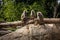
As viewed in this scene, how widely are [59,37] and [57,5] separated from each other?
12333 millimetres

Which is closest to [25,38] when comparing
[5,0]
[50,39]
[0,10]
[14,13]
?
[50,39]

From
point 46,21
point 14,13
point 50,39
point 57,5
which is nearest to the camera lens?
point 46,21

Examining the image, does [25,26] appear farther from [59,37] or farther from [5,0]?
[5,0]

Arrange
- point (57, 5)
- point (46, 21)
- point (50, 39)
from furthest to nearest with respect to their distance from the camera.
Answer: point (57, 5), point (50, 39), point (46, 21)

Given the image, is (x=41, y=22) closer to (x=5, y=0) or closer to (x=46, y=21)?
(x=46, y=21)

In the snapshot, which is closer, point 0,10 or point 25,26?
point 25,26

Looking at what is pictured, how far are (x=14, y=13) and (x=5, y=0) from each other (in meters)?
1.43

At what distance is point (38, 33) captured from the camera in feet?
9.43

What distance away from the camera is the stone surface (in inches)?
112

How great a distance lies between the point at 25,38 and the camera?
2.87 m

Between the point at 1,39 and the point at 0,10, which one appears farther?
the point at 0,10

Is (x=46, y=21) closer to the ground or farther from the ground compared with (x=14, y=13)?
farther from the ground

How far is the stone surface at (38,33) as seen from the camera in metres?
2.85

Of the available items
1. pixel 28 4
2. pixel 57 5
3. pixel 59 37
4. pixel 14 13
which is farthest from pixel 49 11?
pixel 59 37
